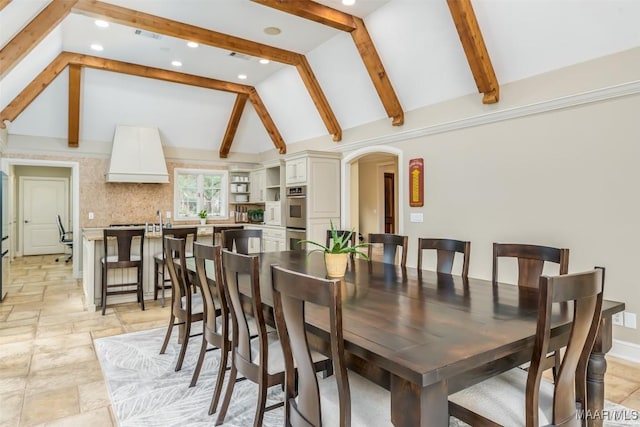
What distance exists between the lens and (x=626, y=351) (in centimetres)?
323

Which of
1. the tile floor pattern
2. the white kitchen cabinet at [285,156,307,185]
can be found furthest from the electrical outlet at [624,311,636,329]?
the white kitchen cabinet at [285,156,307,185]

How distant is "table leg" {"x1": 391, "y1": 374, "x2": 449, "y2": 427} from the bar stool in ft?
14.7

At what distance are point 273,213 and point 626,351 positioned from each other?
5.45 meters

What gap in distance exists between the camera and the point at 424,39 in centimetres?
427

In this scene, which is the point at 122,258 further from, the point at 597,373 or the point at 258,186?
the point at 597,373

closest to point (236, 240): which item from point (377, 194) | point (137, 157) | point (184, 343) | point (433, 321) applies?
point (184, 343)

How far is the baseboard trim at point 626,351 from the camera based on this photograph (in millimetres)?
3176

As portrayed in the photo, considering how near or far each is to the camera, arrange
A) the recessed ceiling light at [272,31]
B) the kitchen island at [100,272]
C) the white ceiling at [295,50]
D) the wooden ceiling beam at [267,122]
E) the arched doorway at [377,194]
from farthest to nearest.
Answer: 1. the arched doorway at [377,194]
2. the wooden ceiling beam at [267,122]
3. the kitchen island at [100,272]
4. the recessed ceiling light at [272,31]
5. the white ceiling at [295,50]

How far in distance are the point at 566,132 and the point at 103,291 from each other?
5508 mm

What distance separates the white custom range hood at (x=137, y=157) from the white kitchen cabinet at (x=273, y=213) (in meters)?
2.08

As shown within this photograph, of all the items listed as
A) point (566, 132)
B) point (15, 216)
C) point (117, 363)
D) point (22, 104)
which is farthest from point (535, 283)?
point (15, 216)

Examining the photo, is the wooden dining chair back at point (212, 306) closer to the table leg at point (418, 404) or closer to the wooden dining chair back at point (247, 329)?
the wooden dining chair back at point (247, 329)

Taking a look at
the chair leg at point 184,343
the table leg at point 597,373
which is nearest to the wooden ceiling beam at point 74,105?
the chair leg at point 184,343

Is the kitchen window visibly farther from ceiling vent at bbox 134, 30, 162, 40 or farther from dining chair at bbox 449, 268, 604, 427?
dining chair at bbox 449, 268, 604, 427
